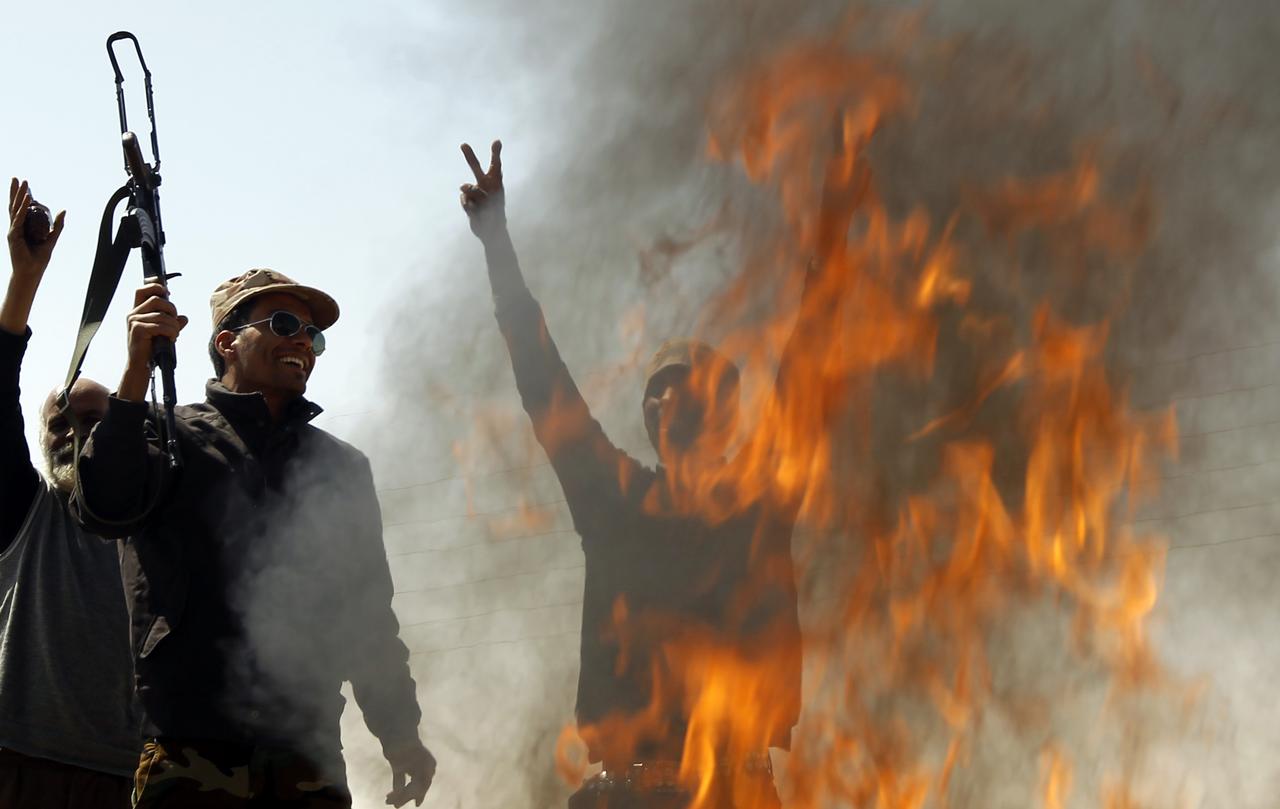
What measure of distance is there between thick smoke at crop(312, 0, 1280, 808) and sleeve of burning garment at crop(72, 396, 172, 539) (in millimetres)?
1315

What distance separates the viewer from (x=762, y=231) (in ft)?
14.6

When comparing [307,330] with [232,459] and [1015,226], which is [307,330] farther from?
[1015,226]

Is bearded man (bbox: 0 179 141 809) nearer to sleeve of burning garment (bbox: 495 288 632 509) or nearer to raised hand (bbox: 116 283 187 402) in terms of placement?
raised hand (bbox: 116 283 187 402)

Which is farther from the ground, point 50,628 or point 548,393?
point 548,393

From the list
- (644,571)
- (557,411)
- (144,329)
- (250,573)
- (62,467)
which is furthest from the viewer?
(557,411)

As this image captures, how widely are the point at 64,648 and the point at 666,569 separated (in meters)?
1.67

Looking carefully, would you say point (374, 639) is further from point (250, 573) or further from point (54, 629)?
point (54, 629)

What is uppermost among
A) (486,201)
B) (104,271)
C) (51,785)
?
(486,201)

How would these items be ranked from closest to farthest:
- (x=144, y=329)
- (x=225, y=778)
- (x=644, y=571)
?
(x=225, y=778) → (x=144, y=329) → (x=644, y=571)

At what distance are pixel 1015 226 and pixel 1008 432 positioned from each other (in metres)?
0.66

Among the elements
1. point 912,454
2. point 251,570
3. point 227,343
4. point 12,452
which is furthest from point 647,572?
point 12,452

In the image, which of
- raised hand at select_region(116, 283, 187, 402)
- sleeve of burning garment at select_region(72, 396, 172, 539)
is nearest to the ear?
raised hand at select_region(116, 283, 187, 402)

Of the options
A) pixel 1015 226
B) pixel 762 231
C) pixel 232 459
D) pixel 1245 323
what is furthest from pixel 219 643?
pixel 1245 323

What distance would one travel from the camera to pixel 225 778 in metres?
3.03
